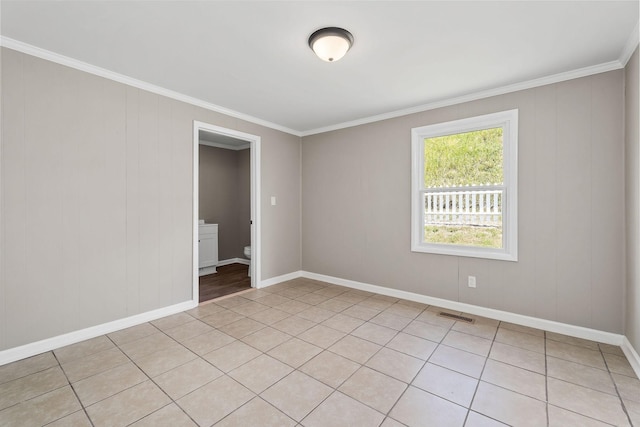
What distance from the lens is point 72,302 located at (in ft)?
8.30

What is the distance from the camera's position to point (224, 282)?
4570 mm

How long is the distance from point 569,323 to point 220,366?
3188mm

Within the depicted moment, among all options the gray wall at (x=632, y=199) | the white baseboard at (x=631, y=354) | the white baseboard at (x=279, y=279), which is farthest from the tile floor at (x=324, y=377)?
the white baseboard at (x=279, y=279)

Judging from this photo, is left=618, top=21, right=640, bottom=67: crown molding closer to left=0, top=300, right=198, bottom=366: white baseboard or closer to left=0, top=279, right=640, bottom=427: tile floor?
left=0, top=279, right=640, bottom=427: tile floor

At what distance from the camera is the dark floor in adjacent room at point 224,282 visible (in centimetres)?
399

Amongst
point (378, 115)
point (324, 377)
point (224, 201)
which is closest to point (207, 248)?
point (224, 201)

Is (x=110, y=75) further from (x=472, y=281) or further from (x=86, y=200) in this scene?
(x=472, y=281)

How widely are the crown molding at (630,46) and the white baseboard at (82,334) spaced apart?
185 inches

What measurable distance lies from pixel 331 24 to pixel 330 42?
0.11m

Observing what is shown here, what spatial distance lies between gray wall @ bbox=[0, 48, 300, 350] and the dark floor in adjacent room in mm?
626

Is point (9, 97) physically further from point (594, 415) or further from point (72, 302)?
point (594, 415)

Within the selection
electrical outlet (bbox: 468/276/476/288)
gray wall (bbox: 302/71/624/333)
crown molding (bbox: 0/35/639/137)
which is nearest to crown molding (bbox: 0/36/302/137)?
crown molding (bbox: 0/35/639/137)

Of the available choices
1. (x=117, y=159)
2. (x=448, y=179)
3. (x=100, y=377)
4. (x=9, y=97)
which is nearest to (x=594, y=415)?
(x=448, y=179)

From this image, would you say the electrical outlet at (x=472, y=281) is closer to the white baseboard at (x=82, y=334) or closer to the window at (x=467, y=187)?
the window at (x=467, y=187)
